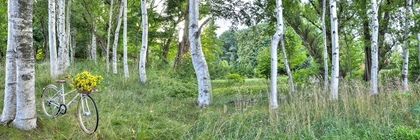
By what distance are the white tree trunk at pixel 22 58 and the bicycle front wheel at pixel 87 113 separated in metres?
0.58

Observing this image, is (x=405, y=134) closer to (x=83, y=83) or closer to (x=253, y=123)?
(x=253, y=123)

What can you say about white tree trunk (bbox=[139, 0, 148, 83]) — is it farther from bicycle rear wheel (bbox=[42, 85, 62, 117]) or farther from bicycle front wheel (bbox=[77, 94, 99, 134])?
bicycle front wheel (bbox=[77, 94, 99, 134])

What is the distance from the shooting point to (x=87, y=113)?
398cm

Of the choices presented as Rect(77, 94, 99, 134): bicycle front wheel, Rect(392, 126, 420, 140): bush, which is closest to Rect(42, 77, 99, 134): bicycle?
Rect(77, 94, 99, 134): bicycle front wheel

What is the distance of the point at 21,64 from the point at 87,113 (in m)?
1.00

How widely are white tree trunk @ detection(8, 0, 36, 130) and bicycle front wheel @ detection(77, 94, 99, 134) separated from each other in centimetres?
58

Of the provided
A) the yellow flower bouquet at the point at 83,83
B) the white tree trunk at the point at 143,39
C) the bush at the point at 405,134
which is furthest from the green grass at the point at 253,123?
the white tree trunk at the point at 143,39

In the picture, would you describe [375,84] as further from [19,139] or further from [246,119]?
[19,139]

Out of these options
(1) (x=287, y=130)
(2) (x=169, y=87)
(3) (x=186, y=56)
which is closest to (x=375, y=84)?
(1) (x=287, y=130)

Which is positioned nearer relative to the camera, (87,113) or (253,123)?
(87,113)

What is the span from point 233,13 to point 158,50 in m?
9.54

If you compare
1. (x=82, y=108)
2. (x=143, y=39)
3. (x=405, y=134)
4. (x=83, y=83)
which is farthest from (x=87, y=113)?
(x=143, y=39)

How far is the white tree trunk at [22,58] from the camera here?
372cm

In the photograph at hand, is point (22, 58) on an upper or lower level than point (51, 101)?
upper
